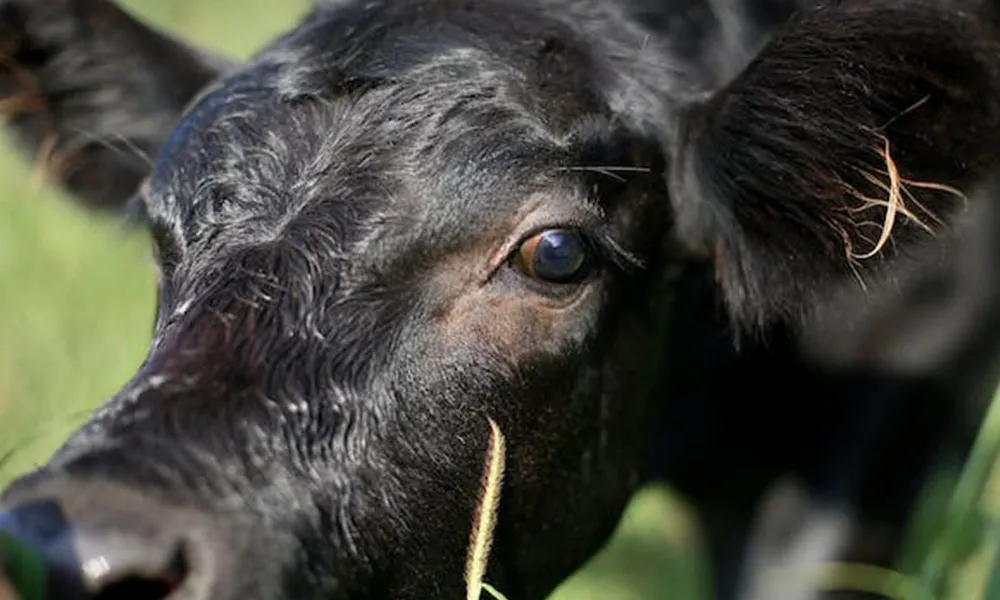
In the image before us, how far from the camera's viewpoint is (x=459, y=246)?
3.47 metres

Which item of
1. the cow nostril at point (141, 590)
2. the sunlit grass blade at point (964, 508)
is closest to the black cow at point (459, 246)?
the cow nostril at point (141, 590)

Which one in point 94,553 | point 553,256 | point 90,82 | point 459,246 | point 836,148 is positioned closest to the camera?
point 94,553

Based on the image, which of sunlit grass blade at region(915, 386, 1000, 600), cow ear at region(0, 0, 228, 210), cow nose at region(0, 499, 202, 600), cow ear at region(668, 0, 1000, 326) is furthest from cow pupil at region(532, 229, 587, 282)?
cow ear at region(0, 0, 228, 210)

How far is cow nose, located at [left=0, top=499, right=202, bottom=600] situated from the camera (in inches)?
104

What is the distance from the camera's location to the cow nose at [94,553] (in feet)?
8.67

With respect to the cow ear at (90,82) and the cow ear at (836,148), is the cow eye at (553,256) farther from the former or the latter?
the cow ear at (90,82)

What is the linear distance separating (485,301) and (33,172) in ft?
6.85

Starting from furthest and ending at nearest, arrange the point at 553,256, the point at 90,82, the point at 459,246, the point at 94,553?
1. the point at 90,82
2. the point at 553,256
3. the point at 459,246
4. the point at 94,553

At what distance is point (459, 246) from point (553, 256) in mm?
237

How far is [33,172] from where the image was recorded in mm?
5094

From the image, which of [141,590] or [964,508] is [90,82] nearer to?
[141,590]

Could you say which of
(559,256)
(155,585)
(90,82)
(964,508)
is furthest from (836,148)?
(90,82)

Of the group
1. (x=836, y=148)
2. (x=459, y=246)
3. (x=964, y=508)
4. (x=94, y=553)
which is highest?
(x=94, y=553)

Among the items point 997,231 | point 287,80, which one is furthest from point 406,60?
point 997,231
